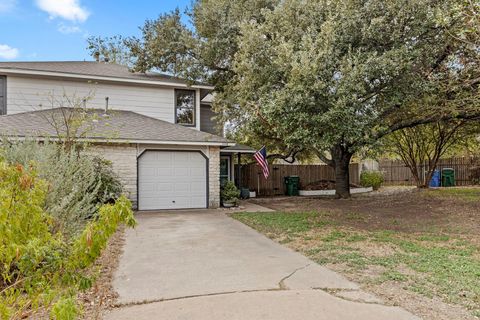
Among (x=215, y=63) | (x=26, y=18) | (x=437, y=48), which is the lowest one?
(x=437, y=48)

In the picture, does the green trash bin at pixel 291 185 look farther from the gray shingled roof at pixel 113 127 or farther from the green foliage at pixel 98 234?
the green foliage at pixel 98 234

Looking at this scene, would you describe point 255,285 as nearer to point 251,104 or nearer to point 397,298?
point 397,298

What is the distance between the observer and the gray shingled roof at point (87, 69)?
12648mm

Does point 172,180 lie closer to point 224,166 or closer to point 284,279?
point 224,166

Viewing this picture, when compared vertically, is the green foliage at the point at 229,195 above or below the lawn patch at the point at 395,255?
above

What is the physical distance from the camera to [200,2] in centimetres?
1477

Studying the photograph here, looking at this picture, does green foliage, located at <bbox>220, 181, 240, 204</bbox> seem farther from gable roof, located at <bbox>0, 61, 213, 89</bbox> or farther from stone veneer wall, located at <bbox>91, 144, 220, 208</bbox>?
gable roof, located at <bbox>0, 61, 213, 89</bbox>

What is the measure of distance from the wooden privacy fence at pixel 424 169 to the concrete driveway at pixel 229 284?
52.9 feet

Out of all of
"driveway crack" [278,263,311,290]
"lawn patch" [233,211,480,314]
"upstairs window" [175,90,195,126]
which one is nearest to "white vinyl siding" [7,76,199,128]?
"upstairs window" [175,90,195,126]

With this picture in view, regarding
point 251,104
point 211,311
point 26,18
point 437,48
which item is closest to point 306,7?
point 251,104

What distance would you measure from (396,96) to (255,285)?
7.28m

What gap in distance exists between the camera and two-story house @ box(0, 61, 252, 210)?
11.2 metres

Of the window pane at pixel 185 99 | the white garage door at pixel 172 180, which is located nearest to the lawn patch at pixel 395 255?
the white garage door at pixel 172 180

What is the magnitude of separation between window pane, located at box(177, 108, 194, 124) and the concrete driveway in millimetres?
7793
